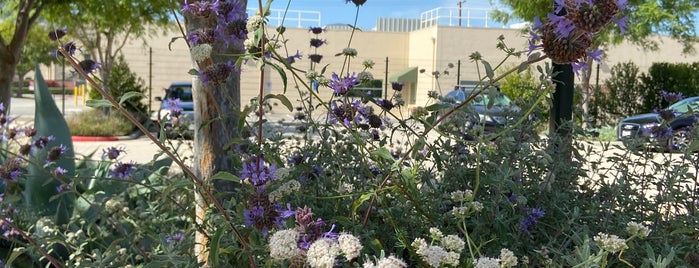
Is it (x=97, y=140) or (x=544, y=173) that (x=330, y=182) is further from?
(x=97, y=140)

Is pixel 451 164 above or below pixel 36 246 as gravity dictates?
above

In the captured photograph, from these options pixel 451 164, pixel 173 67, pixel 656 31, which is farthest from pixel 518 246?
pixel 173 67

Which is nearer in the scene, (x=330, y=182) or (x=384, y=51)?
(x=330, y=182)

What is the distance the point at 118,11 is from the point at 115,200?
1049 cm

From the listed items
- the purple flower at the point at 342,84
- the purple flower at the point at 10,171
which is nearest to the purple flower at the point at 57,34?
the purple flower at the point at 10,171

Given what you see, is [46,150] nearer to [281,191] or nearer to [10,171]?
[10,171]

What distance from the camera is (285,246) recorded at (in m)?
0.98

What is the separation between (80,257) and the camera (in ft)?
6.59

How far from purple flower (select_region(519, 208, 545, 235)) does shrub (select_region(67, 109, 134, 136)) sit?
42.2 ft

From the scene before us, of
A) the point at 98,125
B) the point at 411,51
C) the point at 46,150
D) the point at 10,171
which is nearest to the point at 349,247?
the point at 10,171

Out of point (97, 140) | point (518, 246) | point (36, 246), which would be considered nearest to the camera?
point (518, 246)

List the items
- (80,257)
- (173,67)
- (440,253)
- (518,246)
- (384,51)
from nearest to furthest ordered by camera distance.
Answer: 1. (440,253)
2. (518,246)
3. (80,257)
4. (173,67)
5. (384,51)

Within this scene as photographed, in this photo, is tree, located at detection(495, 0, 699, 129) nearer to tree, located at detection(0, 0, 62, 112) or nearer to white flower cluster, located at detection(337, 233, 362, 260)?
tree, located at detection(0, 0, 62, 112)

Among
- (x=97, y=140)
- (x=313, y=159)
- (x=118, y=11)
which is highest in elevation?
(x=118, y=11)
